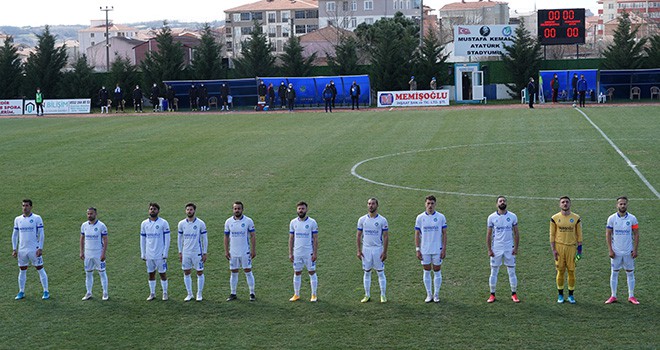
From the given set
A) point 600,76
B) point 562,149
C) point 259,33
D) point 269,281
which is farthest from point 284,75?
point 269,281

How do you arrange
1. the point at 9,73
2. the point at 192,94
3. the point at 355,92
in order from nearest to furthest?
the point at 355,92 → the point at 192,94 → the point at 9,73

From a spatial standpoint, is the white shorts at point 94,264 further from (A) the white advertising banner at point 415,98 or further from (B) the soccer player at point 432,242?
(A) the white advertising banner at point 415,98

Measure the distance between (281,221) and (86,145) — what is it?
19649 mm

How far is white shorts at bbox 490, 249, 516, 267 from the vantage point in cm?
1566

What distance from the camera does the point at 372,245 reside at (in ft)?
51.9

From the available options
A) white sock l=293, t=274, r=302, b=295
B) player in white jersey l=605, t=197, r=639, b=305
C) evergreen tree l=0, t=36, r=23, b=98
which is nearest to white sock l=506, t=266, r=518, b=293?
player in white jersey l=605, t=197, r=639, b=305

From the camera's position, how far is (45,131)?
46250 mm

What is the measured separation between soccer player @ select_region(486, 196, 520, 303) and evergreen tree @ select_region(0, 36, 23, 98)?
5885 cm

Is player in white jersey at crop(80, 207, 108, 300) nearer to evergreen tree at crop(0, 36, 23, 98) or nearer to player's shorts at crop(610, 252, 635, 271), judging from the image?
player's shorts at crop(610, 252, 635, 271)

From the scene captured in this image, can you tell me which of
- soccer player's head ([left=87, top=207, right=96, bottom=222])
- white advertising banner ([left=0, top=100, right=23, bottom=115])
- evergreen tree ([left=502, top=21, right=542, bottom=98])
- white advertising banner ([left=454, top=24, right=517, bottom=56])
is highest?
white advertising banner ([left=454, top=24, right=517, bottom=56])

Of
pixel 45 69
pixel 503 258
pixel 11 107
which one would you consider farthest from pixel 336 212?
pixel 45 69

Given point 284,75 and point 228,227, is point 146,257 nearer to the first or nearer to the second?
point 228,227

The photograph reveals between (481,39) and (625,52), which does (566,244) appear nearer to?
(481,39)

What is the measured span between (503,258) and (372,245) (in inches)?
90.0
